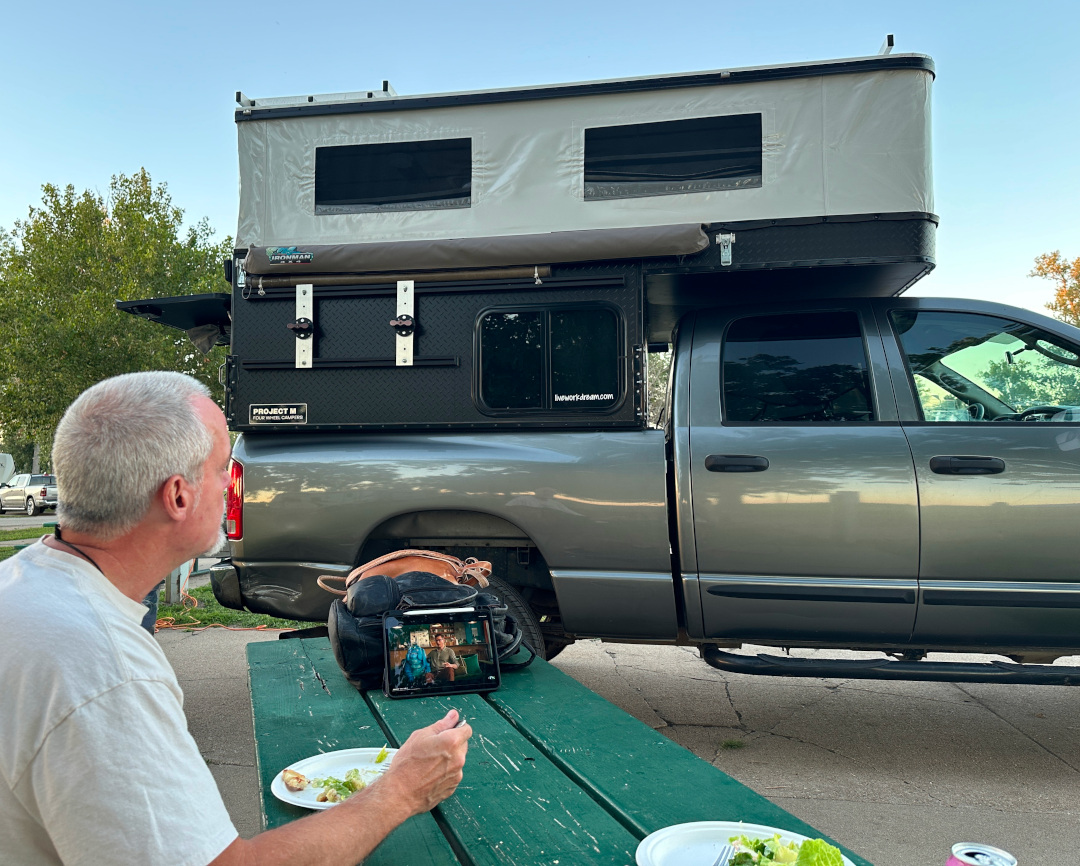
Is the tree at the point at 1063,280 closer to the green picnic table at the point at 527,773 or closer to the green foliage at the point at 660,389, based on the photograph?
the green foliage at the point at 660,389

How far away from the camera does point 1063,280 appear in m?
21.4

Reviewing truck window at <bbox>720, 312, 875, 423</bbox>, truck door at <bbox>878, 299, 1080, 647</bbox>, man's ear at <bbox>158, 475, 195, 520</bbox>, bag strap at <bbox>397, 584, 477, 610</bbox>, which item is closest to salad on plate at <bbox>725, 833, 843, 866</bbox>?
man's ear at <bbox>158, 475, 195, 520</bbox>

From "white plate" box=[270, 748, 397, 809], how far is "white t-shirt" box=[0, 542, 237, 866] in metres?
0.57

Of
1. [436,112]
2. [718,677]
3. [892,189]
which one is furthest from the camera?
[718,677]

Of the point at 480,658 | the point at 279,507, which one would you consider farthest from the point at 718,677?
the point at 480,658

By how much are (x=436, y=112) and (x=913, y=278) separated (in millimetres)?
2674

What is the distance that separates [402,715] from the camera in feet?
7.57

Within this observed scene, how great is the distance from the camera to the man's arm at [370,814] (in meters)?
1.23

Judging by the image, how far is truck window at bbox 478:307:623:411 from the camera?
4.23 metres

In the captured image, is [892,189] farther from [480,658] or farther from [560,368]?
[480,658]

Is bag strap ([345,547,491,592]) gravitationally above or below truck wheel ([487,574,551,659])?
above

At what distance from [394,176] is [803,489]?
2.74 metres

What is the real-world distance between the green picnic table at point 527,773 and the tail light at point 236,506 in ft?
5.56

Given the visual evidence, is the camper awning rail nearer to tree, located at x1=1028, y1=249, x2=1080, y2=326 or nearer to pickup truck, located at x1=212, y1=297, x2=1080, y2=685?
pickup truck, located at x1=212, y1=297, x2=1080, y2=685
